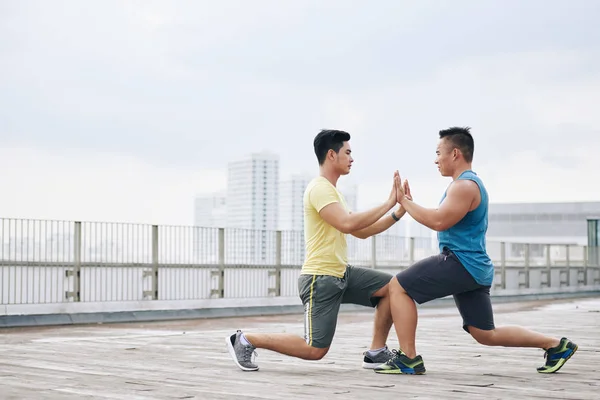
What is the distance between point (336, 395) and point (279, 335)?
1463mm

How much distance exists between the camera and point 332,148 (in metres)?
7.08

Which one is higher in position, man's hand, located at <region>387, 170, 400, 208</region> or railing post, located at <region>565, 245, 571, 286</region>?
man's hand, located at <region>387, 170, 400, 208</region>

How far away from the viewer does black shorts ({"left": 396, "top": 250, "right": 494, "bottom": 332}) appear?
21.8ft

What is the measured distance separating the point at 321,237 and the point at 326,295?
1.39ft

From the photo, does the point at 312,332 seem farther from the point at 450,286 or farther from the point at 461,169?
the point at 461,169

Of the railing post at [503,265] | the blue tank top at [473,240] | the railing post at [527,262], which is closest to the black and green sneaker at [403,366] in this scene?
the blue tank top at [473,240]

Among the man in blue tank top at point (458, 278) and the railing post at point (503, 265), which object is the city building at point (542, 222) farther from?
the man in blue tank top at point (458, 278)

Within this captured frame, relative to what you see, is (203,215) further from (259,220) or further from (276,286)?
(276,286)

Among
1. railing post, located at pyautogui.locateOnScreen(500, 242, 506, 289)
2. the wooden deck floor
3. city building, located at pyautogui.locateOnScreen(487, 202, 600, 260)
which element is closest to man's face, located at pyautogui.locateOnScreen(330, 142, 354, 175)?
the wooden deck floor

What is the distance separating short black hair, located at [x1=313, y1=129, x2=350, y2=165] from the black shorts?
1051 millimetres

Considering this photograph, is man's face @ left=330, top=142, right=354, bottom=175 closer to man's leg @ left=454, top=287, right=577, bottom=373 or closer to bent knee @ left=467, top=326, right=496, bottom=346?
man's leg @ left=454, top=287, right=577, bottom=373

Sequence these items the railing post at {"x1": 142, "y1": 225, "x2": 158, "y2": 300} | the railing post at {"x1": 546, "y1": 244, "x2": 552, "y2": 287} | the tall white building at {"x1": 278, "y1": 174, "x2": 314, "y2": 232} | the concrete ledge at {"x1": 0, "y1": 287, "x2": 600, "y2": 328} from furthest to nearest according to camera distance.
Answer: the tall white building at {"x1": 278, "y1": 174, "x2": 314, "y2": 232}
the railing post at {"x1": 546, "y1": 244, "x2": 552, "y2": 287}
the railing post at {"x1": 142, "y1": 225, "x2": 158, "y2": 300}
the concrete ledge at {"x1": 0, "y1": 287, "x2": 600, "y2": 328}

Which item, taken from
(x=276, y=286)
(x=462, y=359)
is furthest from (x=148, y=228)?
(x=462, y=359)

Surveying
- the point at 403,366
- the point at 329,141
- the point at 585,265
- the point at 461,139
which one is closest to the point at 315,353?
the point at 403,366
